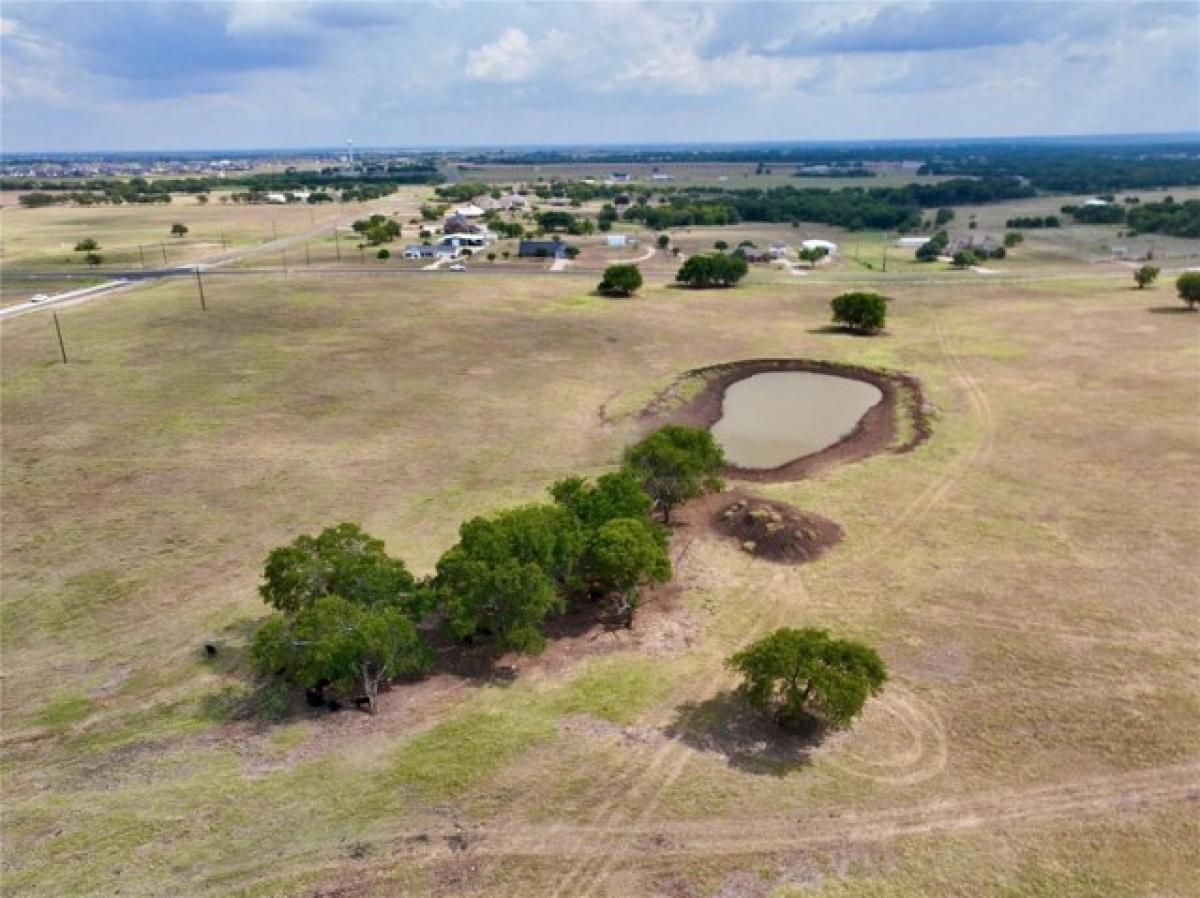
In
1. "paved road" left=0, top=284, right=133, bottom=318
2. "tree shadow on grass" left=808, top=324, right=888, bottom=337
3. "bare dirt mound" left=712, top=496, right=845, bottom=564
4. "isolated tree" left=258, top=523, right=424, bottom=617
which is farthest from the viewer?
"paved road" left=0, top=284, right=133, bottom=318

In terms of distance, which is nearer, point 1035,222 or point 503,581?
point 503,581

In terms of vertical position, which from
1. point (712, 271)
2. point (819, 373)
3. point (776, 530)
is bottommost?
point (819, 373)

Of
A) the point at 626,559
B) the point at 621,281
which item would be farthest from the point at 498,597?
the point at 621,281

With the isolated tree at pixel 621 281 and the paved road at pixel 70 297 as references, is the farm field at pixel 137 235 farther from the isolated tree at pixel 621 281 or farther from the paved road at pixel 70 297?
the isolated tree at pixel 621 281

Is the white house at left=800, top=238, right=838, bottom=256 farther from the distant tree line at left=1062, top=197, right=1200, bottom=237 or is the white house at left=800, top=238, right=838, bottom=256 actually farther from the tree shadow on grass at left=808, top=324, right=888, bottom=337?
the distant tree line at left=1062, top=197, right=1200, bottom=237

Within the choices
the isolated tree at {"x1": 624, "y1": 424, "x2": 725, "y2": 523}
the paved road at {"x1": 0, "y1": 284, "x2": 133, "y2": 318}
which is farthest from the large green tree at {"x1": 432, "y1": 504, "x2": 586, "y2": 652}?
the paved road at {"x1": 0, "y1": 284, "x2": 133, "y2": 318}

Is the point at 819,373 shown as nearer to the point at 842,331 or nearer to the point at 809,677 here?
the point at 842,331
